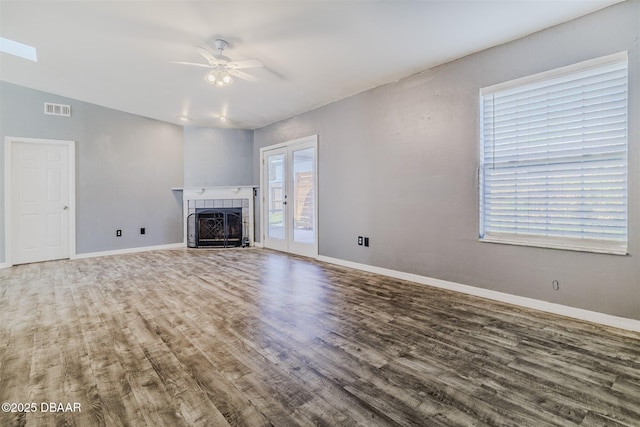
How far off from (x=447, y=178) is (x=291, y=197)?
307cm

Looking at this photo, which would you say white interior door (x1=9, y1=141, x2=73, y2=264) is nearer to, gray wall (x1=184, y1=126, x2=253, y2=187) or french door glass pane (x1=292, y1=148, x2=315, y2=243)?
gray wall (x1=184, y1=126, x2=253, y2=187)

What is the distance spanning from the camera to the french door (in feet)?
17.5

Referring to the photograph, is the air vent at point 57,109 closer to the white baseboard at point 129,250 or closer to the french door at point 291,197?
the white baseboard at point 129,250

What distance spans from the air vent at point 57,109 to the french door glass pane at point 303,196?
3.94 meters

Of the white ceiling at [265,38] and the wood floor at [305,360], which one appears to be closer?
the wood floor at [305,360]

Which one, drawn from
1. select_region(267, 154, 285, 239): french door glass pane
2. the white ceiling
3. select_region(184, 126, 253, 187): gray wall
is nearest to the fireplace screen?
select_region(184, 126, 253, 187): gray wall

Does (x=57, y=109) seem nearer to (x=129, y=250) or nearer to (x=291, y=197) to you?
(x=129, y=250)

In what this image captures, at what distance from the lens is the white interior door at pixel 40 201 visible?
4855mm

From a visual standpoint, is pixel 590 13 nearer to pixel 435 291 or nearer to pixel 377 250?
pixel 435 291

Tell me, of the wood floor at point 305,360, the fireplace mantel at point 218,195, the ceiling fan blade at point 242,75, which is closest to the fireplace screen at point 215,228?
the fireplace mantel at point 218,195

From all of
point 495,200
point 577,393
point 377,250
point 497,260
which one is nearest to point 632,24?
point 495,200

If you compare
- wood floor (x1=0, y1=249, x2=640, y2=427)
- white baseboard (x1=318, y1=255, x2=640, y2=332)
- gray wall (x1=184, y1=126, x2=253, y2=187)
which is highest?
gray wall (x1=184, y1=126, x2=253, y2=187)

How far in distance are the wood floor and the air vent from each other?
3240mm

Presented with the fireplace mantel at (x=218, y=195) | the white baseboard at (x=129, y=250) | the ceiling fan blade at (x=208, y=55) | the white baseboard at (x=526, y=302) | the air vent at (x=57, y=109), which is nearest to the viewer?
the white baseboard at (x=526, y=302)
